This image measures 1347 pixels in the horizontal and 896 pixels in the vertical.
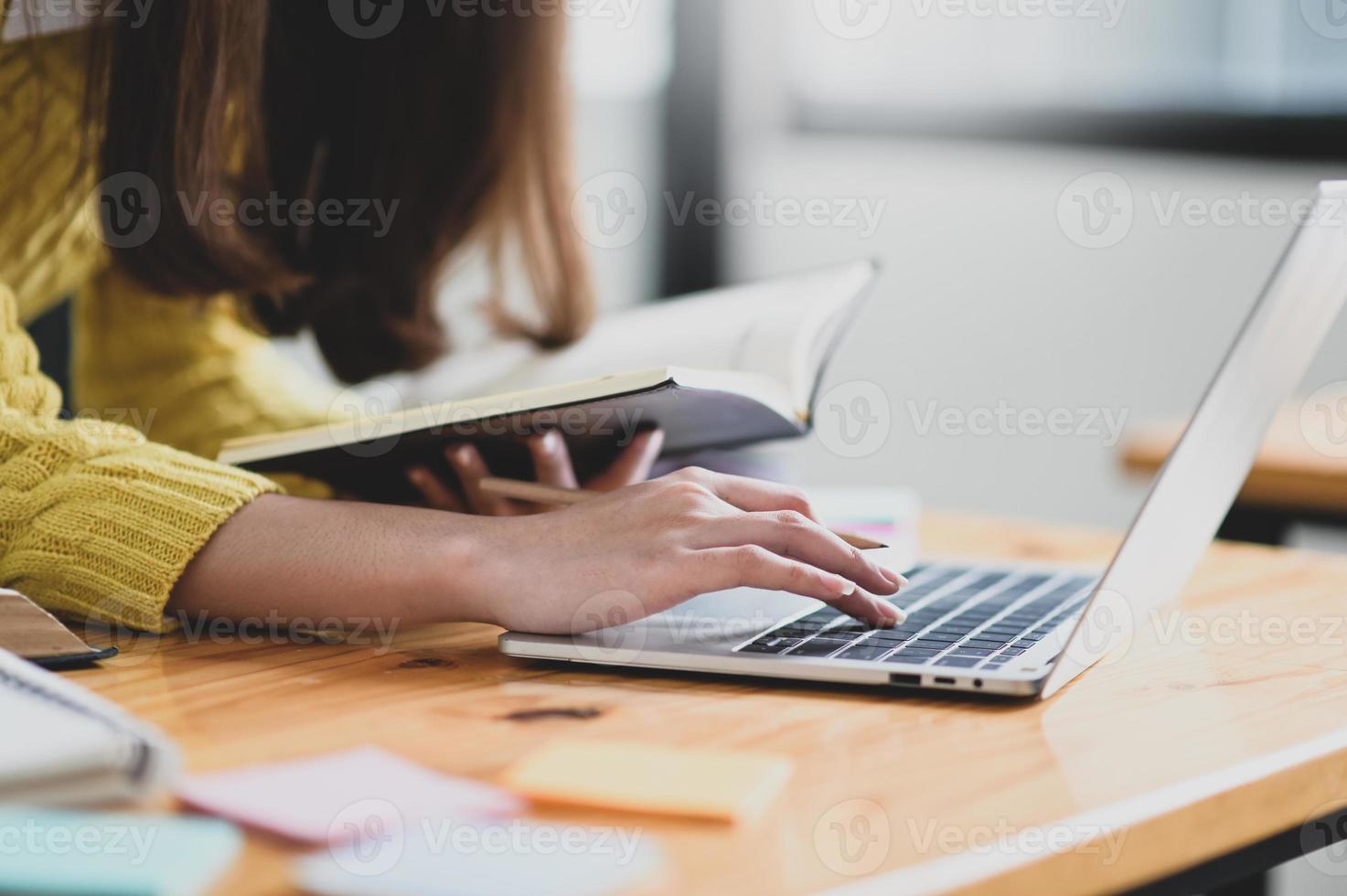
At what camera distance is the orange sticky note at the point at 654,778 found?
439 mm

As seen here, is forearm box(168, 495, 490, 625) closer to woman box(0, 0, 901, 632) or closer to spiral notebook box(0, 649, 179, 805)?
woman box(0, 0, 901, 632)

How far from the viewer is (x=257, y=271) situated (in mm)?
1003

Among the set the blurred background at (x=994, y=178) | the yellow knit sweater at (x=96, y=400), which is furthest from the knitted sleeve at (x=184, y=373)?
the blurred background at (x=994, y=178)

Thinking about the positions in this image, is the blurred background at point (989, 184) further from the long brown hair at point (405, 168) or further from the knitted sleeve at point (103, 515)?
the knitted sleeve at point (103, 515)

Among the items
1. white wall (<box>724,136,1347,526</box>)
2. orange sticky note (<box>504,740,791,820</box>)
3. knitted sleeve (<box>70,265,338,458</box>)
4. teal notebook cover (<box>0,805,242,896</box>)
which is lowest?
teal notebook cover (<box>0,805,242,896</box>)

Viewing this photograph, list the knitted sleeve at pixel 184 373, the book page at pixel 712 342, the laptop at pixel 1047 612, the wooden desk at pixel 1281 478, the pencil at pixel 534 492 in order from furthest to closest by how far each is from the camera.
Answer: the wooden desk at pixel 1281 478
the knitted sleeve at pixel 184 373
the book page at pixel 712 342
the pencil at pixel 534 492
the laptop at pixel 1047 612

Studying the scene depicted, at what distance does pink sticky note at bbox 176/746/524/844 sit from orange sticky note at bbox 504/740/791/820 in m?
0.02

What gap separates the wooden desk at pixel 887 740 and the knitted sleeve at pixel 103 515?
0.12ft

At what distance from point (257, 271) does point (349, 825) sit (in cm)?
67

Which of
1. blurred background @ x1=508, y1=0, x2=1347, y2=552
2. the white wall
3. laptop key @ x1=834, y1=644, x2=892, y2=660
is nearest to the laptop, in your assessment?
laptop key @ x1=834, y1=644, x2=892, y2=660

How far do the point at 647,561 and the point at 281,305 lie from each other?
0.71 metres

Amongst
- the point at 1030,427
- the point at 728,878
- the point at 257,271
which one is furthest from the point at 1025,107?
the point at 728,878

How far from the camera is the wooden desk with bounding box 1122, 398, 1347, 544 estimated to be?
1284 mm

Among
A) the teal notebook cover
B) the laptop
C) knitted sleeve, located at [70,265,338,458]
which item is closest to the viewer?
the teal notebook cover
